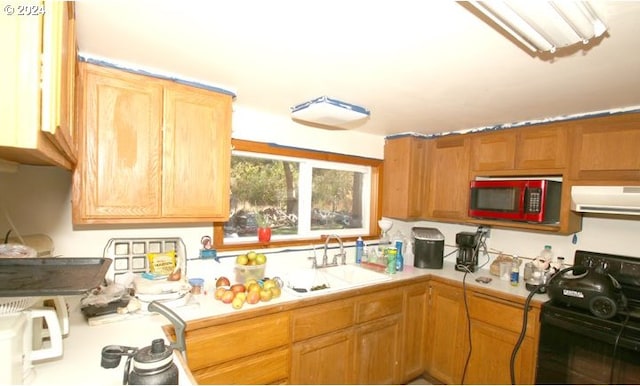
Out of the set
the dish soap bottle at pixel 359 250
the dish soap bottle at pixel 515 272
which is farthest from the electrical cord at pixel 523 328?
the dish soap bottle at pixel 359 250

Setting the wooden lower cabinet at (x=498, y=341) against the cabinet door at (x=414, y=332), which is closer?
the wooden lower cabinet at (x=498, y=341)

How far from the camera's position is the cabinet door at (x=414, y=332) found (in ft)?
7.69

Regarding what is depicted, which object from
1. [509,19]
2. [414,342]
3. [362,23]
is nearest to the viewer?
[509,19]

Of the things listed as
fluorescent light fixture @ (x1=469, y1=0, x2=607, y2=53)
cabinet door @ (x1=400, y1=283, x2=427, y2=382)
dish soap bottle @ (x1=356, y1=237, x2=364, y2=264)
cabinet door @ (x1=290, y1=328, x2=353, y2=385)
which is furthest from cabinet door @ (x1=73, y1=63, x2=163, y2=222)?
cabinet door @ (x1=400, y1=283, x2=427, y2=382)

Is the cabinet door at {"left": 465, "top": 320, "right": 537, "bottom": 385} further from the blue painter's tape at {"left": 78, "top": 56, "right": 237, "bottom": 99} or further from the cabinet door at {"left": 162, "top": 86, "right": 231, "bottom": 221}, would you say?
the blue painter's tape at {"left": 78, "top": 56, "right": 237, "bottom": 99}

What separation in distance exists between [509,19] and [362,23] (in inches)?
17.6

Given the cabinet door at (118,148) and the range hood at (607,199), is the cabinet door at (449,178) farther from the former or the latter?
the cabinet door at (118,148)

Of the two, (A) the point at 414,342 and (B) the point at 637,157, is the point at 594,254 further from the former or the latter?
(A) the point at 414,342

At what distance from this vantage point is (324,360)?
1.92m

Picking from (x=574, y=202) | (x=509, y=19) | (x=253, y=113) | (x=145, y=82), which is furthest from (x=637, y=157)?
(x=145, y=82)

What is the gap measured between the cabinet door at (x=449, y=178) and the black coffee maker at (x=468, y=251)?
0.61 ft

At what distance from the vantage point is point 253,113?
220 centimetres

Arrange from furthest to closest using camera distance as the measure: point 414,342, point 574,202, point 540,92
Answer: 1. point 414,342
2. point 574,202
3. point 540,92

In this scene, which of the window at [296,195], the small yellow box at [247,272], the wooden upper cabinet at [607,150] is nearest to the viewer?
the wooden upper cabinet at [607,150]
